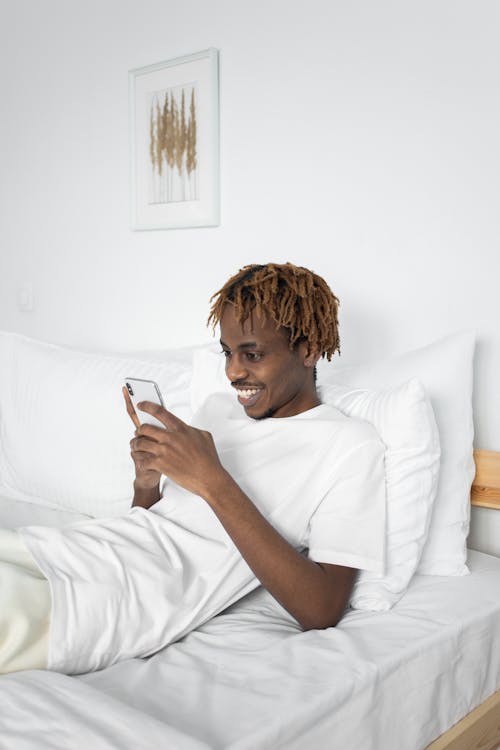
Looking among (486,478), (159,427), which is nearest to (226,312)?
(159,427)

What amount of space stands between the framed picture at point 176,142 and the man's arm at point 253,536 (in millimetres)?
1001

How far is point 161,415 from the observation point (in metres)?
1.21

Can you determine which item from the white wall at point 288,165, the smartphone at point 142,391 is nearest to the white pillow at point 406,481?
the white wall at point 288,165

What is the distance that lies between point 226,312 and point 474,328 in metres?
0.54

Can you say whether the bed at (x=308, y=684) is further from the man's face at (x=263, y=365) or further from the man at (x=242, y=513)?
the man's face at (x=263, y=365)

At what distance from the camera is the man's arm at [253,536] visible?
1146 mm

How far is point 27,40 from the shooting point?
8.60 ft

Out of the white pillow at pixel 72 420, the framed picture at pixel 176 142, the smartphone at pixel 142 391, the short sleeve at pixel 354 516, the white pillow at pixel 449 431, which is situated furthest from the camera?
the framed picture at pixel 176 142

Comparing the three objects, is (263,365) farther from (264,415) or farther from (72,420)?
(72,420)

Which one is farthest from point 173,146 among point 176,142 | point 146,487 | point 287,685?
point 287,685

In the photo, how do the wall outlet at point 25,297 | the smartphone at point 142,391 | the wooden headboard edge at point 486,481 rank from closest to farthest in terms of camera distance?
1. the smartphone at point 142,391
2. the wooden headboard edge at point 486,481
3. the wall outlet at point 25,297

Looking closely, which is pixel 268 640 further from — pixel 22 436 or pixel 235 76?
pixel 235 76

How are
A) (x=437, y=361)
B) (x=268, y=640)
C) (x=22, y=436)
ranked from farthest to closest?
(x=22, y=436) → (x=437, y=361) → (x=268, y=640)

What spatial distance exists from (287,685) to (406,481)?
461mm
